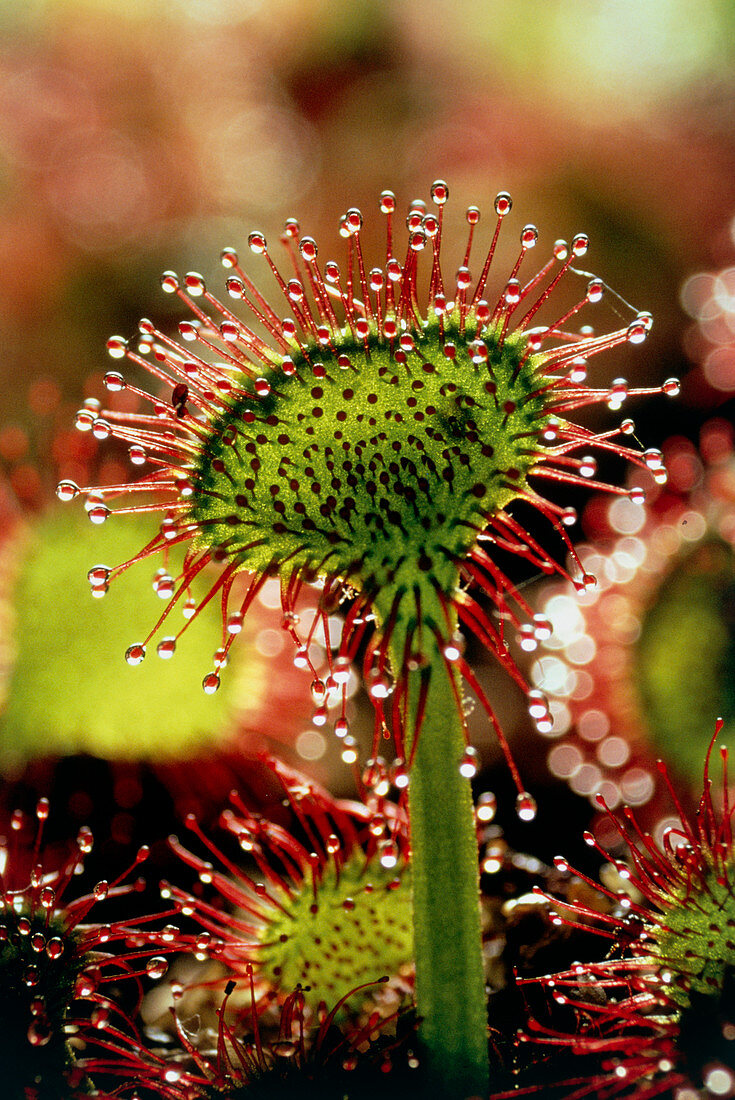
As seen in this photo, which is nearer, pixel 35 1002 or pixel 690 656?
pixel 35 1002

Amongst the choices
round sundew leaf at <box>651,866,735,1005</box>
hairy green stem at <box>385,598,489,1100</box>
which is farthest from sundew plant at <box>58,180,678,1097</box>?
round sundew leaf at <box>651,866,735,1005</box>

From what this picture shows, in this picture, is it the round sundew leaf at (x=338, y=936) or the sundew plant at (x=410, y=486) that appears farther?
the round sundew leaf at (x=338, y=936)

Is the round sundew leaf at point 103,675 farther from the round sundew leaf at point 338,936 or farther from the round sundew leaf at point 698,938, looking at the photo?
the round sundew leaf at point 698,938

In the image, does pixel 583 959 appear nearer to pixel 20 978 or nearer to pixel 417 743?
pixel 417 743

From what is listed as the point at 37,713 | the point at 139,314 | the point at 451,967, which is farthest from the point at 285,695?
the point at 139,314

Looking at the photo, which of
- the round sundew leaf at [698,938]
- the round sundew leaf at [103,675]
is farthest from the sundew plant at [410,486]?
the round sundew leaf at [103,675]

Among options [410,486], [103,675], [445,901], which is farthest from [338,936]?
[103,675]

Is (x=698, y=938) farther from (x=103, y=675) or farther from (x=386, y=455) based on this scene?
(x=103, y=675)
